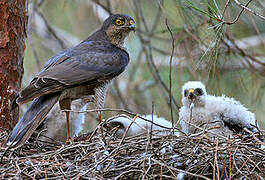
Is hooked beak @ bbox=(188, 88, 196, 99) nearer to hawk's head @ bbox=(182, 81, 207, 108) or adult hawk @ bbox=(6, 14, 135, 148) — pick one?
hawk's head @ bbox=(182, 81, 207, 108)

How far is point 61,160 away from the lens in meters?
3.14

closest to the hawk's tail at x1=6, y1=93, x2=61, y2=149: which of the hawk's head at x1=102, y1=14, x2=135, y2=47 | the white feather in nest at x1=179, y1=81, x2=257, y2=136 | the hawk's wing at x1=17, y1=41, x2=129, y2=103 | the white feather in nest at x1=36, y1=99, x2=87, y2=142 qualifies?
the hawk's wing at x1=17, y1=41, x2=129, y2=103

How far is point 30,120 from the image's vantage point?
3600 millimetres

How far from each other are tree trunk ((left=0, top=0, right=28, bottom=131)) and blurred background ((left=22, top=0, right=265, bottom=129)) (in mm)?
656

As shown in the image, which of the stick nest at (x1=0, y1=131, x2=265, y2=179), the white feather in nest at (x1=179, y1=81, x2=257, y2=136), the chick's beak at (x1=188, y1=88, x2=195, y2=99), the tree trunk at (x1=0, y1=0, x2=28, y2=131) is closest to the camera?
the stick nest at (x1=0, y1=131, x2=265, y2=179)

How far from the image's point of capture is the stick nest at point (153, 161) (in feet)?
9.18

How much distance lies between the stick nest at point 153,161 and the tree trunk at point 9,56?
0.97m

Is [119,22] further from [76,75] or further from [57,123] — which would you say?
[57,123]

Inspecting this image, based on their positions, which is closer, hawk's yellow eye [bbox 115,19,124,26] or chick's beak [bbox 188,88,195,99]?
chick's beak [bbox 188,88,195,99]

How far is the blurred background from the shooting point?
3.84 metres

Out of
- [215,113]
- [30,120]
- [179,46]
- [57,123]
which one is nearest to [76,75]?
[30,120]

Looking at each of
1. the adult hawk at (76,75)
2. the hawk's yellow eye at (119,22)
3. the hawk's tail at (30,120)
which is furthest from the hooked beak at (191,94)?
the hawk's tail at (30,120)

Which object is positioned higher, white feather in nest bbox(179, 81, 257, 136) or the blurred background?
the blurred background

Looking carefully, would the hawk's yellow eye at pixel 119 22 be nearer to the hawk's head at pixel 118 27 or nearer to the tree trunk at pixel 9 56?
the hawk's head at pixel 118 27
